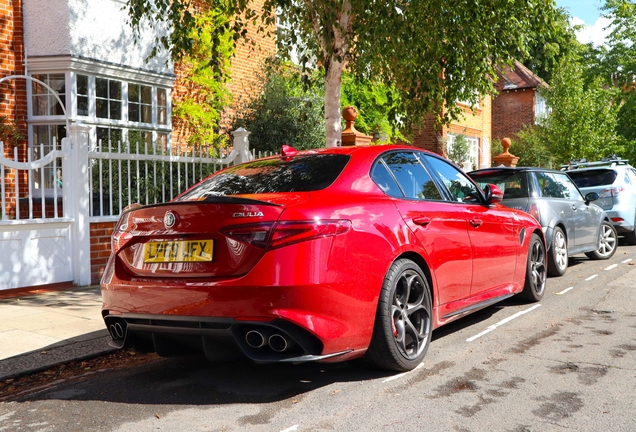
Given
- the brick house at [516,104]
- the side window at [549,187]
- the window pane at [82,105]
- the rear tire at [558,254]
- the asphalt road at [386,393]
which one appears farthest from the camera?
the brick house at [516,104]

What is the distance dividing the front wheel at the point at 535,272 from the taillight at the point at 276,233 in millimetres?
3752

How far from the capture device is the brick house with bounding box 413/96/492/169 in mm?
23469

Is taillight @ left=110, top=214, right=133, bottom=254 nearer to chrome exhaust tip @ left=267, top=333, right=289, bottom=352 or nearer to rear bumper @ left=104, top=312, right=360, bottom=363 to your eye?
rear bumper @ left=104, top=312, right=360, bottom=363

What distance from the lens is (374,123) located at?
19109 millimetres

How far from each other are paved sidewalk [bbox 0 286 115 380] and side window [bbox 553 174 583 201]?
22.2ft

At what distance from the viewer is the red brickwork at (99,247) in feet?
27.8

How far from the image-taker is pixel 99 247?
8539mm

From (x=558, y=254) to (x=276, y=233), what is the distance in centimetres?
651

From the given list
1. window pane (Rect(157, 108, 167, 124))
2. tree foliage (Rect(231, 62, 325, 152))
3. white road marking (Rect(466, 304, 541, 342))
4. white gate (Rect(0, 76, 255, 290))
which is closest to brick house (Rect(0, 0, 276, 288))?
window pane (Rect(157, 108, 167, 124))

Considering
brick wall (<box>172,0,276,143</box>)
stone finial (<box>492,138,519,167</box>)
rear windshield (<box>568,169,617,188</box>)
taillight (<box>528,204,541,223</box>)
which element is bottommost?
taillight (<box>528,204,541,223</box>)

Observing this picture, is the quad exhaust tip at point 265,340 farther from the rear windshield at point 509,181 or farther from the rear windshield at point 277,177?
the rear windshield at point 509,181

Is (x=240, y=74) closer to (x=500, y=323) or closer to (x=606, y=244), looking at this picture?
(x=606, y=244)

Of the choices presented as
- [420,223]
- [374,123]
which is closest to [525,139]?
[374,123]

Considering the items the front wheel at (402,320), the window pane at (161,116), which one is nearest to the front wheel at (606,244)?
the front wheel at (402,320)
